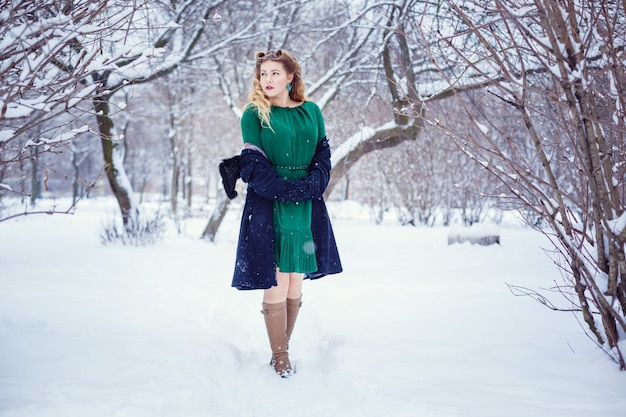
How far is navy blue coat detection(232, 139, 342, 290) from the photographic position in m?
2.42

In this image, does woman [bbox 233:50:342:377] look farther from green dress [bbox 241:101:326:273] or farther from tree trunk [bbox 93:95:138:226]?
tree trunk [bbox 93:95:138:226]

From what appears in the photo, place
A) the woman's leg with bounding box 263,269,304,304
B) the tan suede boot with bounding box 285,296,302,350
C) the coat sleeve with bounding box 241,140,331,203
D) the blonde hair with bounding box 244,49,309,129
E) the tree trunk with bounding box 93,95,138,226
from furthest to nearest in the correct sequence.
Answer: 1. the tree trunk with bounding box 93,95,138,226
2. the tan suede boot with bounding box 285,296,302,350
3. the woman's leg with bounding box 263,269,304,304
4. the blonde hair with bounding box 244,49,309,129
5. the coat sleeve with bounding box 241,140,331,203

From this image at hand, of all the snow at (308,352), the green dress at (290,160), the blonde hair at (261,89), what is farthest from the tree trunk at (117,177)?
the green dress at (290,160)

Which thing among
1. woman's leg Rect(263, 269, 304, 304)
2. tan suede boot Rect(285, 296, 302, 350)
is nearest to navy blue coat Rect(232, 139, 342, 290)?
woman's leg Rect(263, 269, 304, 304)

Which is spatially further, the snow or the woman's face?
the woman's face

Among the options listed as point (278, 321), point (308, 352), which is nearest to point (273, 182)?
point (278, 321)

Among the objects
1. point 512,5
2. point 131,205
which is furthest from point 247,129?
point 131,205

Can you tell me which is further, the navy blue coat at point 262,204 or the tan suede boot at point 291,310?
the tan suede boot at point 291,310

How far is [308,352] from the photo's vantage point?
121 inches

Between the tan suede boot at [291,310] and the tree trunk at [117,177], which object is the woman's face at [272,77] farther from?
the tree trunk at [117,177]

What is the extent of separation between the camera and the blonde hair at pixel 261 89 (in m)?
2.52

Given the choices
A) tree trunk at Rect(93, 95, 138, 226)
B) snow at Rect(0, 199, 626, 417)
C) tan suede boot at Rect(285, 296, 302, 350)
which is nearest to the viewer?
snow at Rect(0, 199, 626, 417)

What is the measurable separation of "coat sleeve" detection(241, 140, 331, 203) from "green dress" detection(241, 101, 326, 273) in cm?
9

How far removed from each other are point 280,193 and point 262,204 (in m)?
0.18
